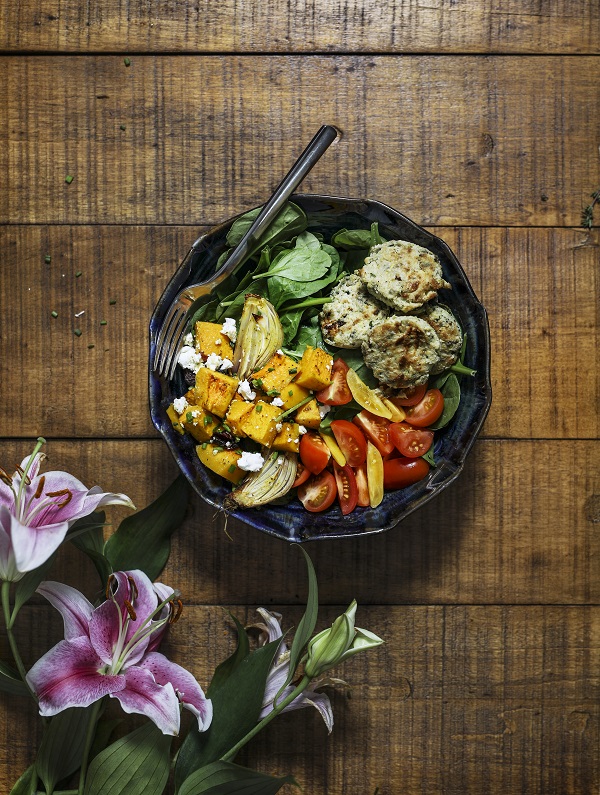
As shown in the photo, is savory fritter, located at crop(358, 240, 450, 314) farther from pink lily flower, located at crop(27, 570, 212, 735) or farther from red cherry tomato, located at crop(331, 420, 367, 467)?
pink lily flower, located at crop(27, 570, 212, 735)

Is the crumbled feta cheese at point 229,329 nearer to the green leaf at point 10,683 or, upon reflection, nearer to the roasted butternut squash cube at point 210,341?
the roasted butternut squash cube at point 210,341

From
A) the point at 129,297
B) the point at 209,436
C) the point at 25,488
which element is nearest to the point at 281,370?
the point at 209,436

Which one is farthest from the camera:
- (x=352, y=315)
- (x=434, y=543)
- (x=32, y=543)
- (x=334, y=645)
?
(x=434, y=543)

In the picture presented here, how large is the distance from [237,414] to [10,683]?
2.71ft

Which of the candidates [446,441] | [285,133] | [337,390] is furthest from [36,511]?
[285,133]

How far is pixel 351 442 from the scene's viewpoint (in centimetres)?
165

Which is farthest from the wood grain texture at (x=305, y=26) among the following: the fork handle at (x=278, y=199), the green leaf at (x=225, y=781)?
the green leaf at (x=225, y=781)

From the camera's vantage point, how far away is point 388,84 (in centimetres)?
180

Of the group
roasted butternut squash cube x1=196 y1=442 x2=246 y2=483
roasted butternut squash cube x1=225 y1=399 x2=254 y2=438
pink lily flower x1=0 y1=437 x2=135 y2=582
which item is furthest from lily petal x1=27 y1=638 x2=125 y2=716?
roasted butternut squash cube x1=225 y1=399 x2=254 y2=438

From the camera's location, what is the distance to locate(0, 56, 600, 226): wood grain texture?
1803mm

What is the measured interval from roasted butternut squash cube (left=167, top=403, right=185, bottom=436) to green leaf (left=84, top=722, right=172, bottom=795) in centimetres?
68

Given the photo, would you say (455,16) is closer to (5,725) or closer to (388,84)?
(388,84)

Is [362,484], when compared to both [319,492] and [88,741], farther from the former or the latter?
[88,741]

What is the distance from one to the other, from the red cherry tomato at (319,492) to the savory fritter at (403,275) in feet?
1.38
